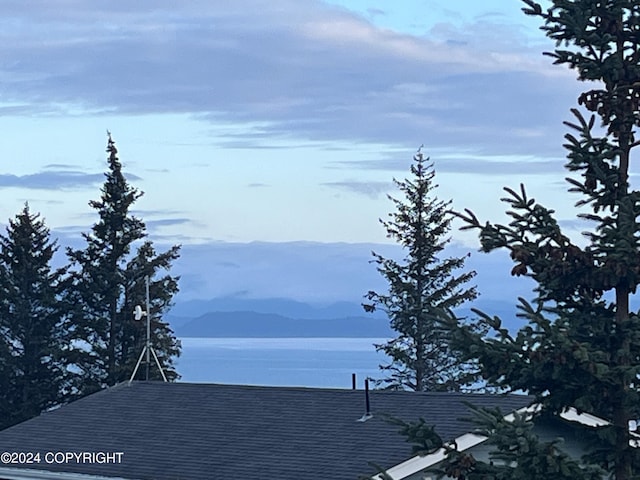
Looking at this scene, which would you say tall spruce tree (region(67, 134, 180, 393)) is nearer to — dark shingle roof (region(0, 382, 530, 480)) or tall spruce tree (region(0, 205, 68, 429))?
tall spruce tree (region(0, 205, 68, 429))

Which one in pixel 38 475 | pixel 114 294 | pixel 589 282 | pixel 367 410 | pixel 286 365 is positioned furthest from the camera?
pixel 286 365

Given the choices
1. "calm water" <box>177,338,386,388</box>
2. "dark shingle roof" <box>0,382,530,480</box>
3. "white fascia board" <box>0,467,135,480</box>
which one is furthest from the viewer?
"calm water" <box>177,338,386,388</box>

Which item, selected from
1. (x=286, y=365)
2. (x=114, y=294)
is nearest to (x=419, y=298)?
(x=114, y=294)

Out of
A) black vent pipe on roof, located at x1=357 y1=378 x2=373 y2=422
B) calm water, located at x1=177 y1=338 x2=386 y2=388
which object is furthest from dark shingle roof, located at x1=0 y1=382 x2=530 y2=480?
calm water, located at x1=177 y1=338 x2=386 y2=388

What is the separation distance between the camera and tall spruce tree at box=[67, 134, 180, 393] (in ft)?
131

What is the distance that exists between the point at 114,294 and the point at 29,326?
131 inches

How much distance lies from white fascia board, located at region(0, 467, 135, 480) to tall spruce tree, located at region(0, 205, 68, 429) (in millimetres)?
19385

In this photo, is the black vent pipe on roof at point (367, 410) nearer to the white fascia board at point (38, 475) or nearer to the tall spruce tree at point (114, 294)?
the white fascia board at point (38, 475)

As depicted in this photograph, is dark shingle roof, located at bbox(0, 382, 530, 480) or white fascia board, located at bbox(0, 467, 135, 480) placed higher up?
dark shingle roof, located at bbox(0, 382, 530, 480)

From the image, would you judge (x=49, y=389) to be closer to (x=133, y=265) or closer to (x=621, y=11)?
(x=133, y=265)

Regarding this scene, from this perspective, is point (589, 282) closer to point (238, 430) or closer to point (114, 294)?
point (238, 430)

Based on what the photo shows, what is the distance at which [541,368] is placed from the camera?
8414 millimetres

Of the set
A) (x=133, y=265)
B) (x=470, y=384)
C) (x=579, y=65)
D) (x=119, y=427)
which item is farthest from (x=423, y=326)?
(x=579, y=65)

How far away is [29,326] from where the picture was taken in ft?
132
